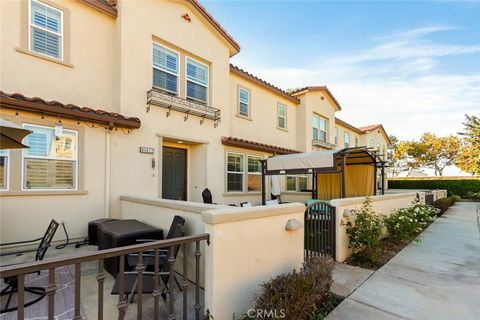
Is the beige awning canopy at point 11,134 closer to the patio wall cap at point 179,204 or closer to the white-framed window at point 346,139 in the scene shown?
the patio wall cap at point 179,204

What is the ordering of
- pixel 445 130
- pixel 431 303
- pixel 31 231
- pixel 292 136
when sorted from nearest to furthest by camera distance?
1. pixel 431 303
2. pixel 31 231
3. pixel 292 136
4. pixel 445 130

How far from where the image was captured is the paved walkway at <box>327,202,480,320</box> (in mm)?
3586

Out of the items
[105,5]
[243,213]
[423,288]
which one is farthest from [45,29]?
[423,288]

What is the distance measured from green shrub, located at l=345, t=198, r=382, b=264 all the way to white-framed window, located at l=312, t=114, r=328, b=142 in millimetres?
11003

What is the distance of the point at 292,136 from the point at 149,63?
9624mm

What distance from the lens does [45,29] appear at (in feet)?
21.2

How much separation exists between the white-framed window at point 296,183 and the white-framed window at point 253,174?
2759 millimetres

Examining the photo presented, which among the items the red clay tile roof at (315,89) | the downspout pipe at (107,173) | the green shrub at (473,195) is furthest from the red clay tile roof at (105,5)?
the green shrub at (473,195)

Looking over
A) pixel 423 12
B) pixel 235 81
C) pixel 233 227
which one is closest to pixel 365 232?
pixel 233 227

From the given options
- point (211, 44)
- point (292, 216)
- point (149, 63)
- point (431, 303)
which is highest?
point (211, 44)

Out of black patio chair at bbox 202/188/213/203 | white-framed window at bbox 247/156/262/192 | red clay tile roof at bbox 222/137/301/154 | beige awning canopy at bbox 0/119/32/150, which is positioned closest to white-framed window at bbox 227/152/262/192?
white-framed window at bbox 247/156/262/192

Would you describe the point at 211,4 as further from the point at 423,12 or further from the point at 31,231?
the point at 31,231

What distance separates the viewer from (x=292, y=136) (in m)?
15.1

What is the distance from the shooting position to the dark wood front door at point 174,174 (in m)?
9.11
